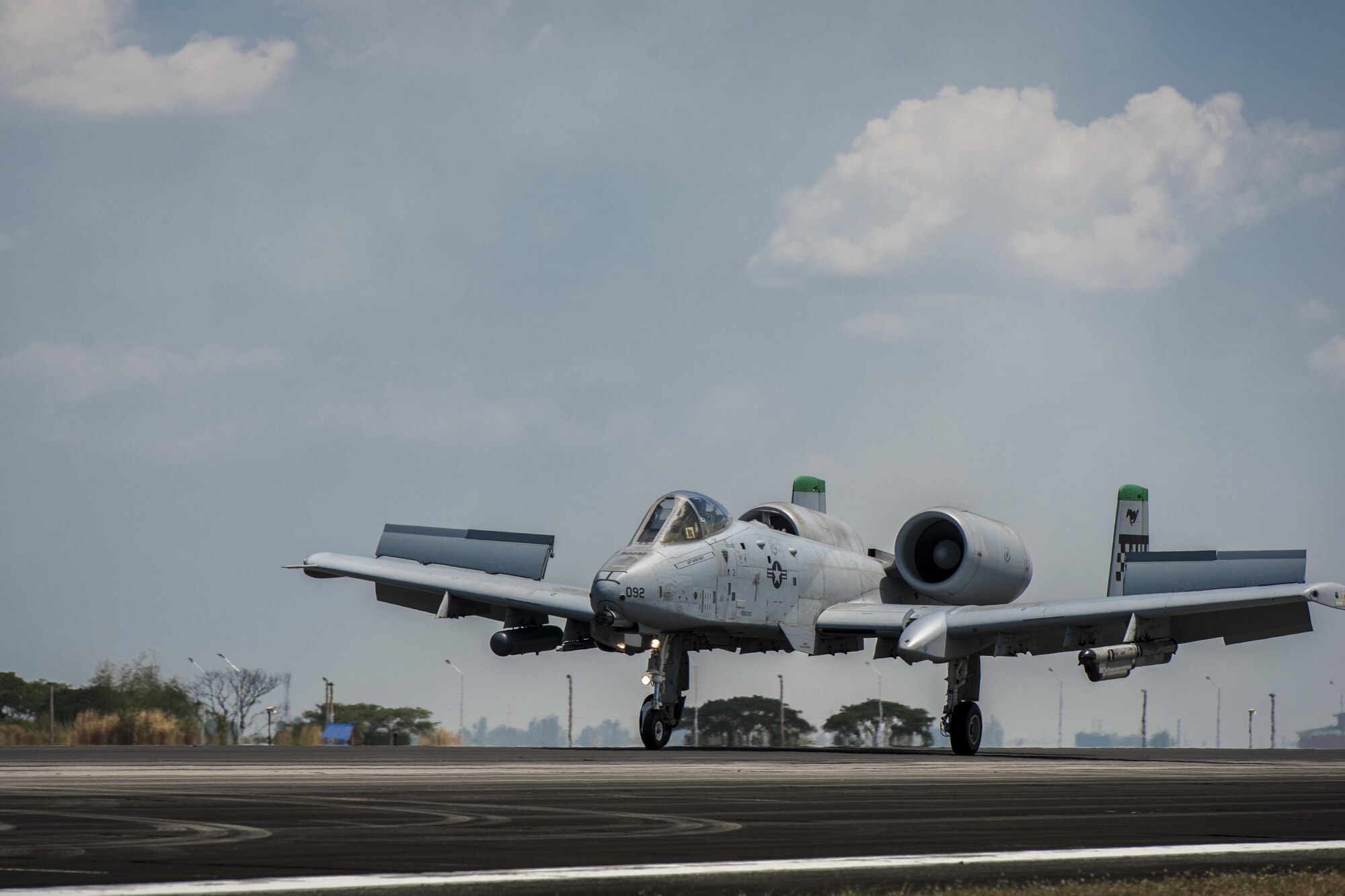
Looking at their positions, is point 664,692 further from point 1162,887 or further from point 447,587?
point 1162,887

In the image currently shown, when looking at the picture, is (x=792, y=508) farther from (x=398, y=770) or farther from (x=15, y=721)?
(x=15, y=721)

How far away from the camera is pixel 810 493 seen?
38688 millimetres

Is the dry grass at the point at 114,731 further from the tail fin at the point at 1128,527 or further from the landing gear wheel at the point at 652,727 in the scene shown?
the tail fin at the point at 1128,527

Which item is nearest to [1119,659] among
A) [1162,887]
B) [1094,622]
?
[1094,622]

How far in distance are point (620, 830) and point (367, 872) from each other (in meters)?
2.52

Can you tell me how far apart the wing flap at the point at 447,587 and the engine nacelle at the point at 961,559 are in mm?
7465

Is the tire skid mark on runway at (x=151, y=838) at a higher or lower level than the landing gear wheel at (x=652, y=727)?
higher

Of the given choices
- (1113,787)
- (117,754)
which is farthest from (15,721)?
(1113,787)

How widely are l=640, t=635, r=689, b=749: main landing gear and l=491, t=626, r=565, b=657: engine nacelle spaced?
2.88 metres

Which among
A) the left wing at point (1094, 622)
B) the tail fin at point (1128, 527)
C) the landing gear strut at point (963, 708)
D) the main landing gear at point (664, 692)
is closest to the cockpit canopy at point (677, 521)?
the main landing gear at point (664, 692)

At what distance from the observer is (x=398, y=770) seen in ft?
54.8

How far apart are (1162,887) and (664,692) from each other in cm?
1979

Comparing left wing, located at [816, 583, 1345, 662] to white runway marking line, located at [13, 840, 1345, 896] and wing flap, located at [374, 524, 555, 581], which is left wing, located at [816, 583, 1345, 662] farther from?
white runway marking line, located at [13, 840, 1345, 896]

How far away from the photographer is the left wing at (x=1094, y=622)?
2483 centimetres
